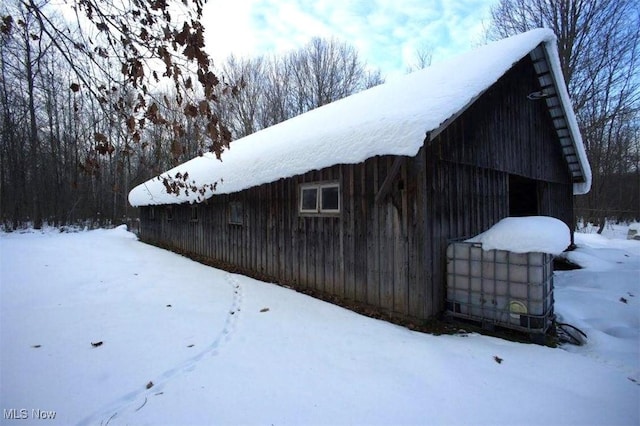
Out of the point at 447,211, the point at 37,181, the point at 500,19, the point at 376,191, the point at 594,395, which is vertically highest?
the point at 500,19

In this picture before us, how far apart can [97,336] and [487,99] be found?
8.10m

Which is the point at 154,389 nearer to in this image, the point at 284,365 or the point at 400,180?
the point at 284,365

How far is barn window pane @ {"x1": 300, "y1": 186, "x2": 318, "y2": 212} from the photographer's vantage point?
6664 mm

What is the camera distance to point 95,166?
3426 millimetres

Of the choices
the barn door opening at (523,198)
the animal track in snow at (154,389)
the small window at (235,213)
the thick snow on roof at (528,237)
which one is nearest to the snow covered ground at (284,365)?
the animal track in snow at (154,389)

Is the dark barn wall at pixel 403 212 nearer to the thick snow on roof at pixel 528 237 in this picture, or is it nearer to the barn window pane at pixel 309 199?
the barn window pane at pixel 309 199

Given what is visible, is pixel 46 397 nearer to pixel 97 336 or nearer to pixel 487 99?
pixel 97 336

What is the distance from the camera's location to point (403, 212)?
507cm

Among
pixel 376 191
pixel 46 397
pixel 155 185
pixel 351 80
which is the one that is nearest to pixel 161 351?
pixel 46 397

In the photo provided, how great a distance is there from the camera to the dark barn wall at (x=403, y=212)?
16.4 feet

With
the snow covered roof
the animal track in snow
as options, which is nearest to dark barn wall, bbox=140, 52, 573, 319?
the snow covered roof

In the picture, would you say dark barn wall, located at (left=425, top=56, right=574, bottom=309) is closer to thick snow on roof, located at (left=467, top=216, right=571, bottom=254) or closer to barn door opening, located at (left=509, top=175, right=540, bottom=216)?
barn door opening, located at (left=509, top=175, right=540, bottom=216)

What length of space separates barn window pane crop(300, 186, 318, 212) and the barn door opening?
23.2ft

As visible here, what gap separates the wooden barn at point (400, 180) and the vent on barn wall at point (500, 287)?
10.0 inches
